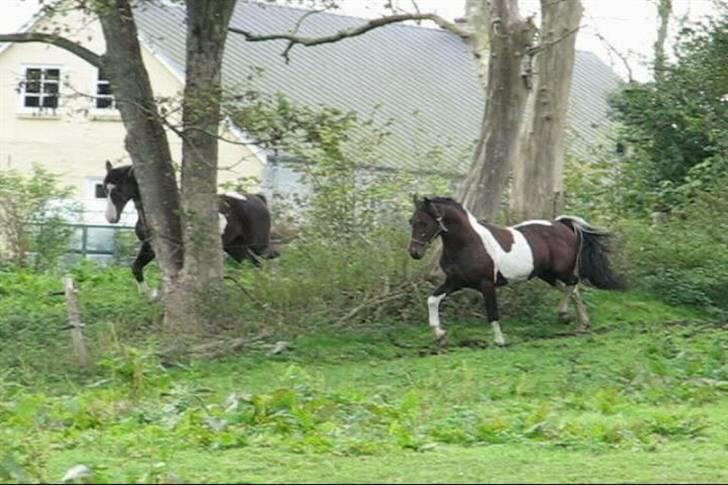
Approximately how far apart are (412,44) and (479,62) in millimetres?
24990

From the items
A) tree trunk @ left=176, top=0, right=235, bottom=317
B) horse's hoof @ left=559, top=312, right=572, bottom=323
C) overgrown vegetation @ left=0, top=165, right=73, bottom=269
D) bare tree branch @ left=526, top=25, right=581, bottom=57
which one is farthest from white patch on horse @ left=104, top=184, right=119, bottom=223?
horse's hoof @ left=559, top=312, right=572, bottom=323

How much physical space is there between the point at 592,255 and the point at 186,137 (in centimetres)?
648

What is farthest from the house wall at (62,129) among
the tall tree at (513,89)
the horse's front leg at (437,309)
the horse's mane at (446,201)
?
the horse's front leg at (437,309)

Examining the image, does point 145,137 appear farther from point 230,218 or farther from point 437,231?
point 437,231

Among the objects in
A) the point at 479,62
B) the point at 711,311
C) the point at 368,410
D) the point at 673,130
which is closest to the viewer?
the point at 368,410

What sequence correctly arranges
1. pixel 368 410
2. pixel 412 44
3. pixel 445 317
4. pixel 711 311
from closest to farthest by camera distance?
pixel 368 410
pixel 445 317
pixel 711 311
pixel 412 44

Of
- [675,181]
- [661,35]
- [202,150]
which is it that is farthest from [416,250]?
[661,35]

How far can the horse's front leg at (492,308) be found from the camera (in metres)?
20.2

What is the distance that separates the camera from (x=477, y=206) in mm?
23422

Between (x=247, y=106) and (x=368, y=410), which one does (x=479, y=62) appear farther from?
(x=368, y=410)

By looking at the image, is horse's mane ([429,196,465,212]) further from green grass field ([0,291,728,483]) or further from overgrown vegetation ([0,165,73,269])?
overgrown vegetation ([0,165,73,269])

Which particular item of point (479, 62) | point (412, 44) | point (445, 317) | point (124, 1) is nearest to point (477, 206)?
point (445, 317)

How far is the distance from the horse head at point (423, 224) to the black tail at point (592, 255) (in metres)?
3.34

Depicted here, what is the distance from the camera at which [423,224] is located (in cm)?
2014
